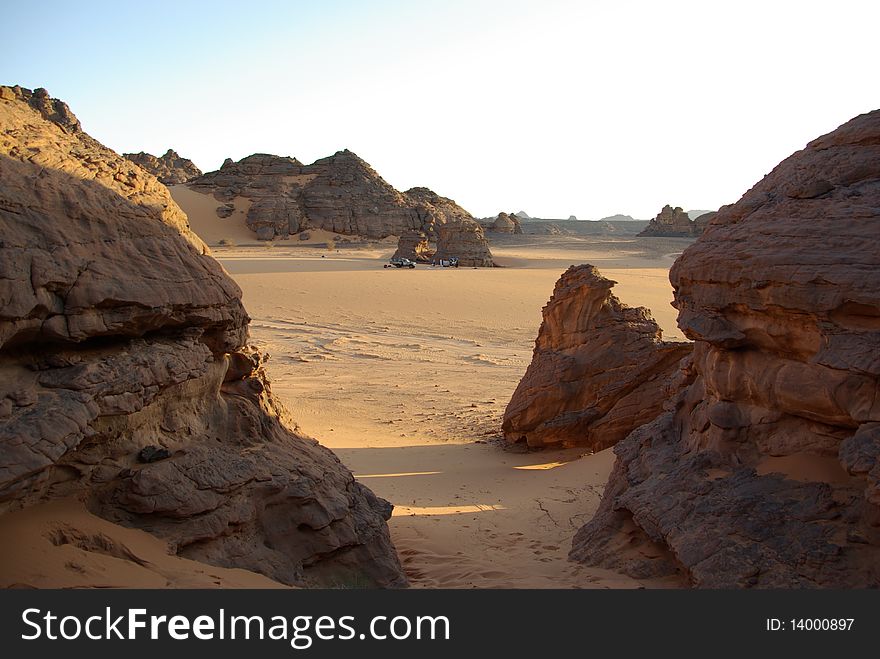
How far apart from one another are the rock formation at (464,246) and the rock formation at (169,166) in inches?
1069

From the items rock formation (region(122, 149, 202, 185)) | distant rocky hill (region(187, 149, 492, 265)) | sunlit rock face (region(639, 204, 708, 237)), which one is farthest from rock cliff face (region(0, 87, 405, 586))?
sunlit rock face (region(639, 204, 708, 237))

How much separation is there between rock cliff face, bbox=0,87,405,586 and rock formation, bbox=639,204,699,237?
5940 centimetres

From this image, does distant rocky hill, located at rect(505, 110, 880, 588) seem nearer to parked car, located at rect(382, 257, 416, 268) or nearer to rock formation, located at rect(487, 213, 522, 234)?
parked car, located at rect(382, 257, 416, 268)

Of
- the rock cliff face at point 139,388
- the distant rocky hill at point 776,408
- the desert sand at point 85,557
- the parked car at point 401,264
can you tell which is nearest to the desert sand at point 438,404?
the distant rocky hill at point 776,408

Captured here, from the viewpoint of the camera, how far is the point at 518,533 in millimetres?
6547

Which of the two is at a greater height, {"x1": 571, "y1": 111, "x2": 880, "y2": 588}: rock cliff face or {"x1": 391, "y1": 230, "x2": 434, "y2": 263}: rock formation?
{"x1": 391, "y1": 230, "x2": 434, "y2": 263}: rock formation

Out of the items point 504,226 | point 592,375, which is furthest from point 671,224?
point 592,375

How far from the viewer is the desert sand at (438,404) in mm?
6141

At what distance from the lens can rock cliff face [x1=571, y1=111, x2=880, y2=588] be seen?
4004 millimetres

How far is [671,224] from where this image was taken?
205 feet

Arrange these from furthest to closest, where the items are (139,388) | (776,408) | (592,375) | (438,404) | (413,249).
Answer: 1. (413,249)
2. (438,404)
3. (592,375)
4. (776,408)
5. (139,388)

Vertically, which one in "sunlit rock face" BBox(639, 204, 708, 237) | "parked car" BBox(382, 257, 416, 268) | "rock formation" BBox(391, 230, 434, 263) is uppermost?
"sunlit rock face" BBox(639, 204, 708, 237)

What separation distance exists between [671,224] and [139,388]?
207ft

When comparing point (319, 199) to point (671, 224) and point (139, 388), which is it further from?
point (139, 388)
